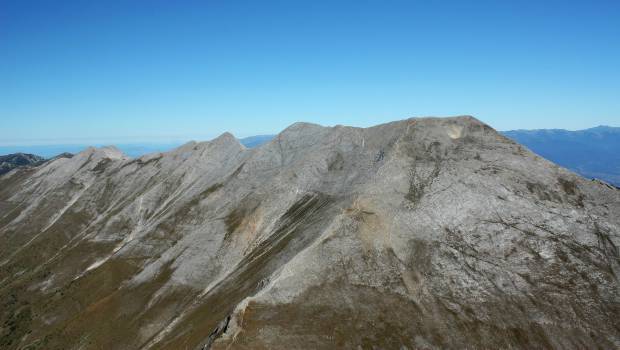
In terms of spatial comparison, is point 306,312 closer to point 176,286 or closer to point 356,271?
point 356,271

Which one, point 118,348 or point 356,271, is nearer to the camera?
point 356,271

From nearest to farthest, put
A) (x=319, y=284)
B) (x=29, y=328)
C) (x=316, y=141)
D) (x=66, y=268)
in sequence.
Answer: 1. (x=319, y=284)
2. (x=29, y=328)
3. (x=66, y=268)
4. (x=316, y=141)

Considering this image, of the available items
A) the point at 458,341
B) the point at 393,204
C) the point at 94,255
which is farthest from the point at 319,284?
the point at 94,255

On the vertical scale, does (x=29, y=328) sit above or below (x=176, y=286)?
below

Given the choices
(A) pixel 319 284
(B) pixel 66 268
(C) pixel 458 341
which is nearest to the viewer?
(C) pixel 458 341

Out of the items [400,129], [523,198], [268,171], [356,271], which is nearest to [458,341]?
[356,271]

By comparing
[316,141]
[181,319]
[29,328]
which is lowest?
[29,328]
